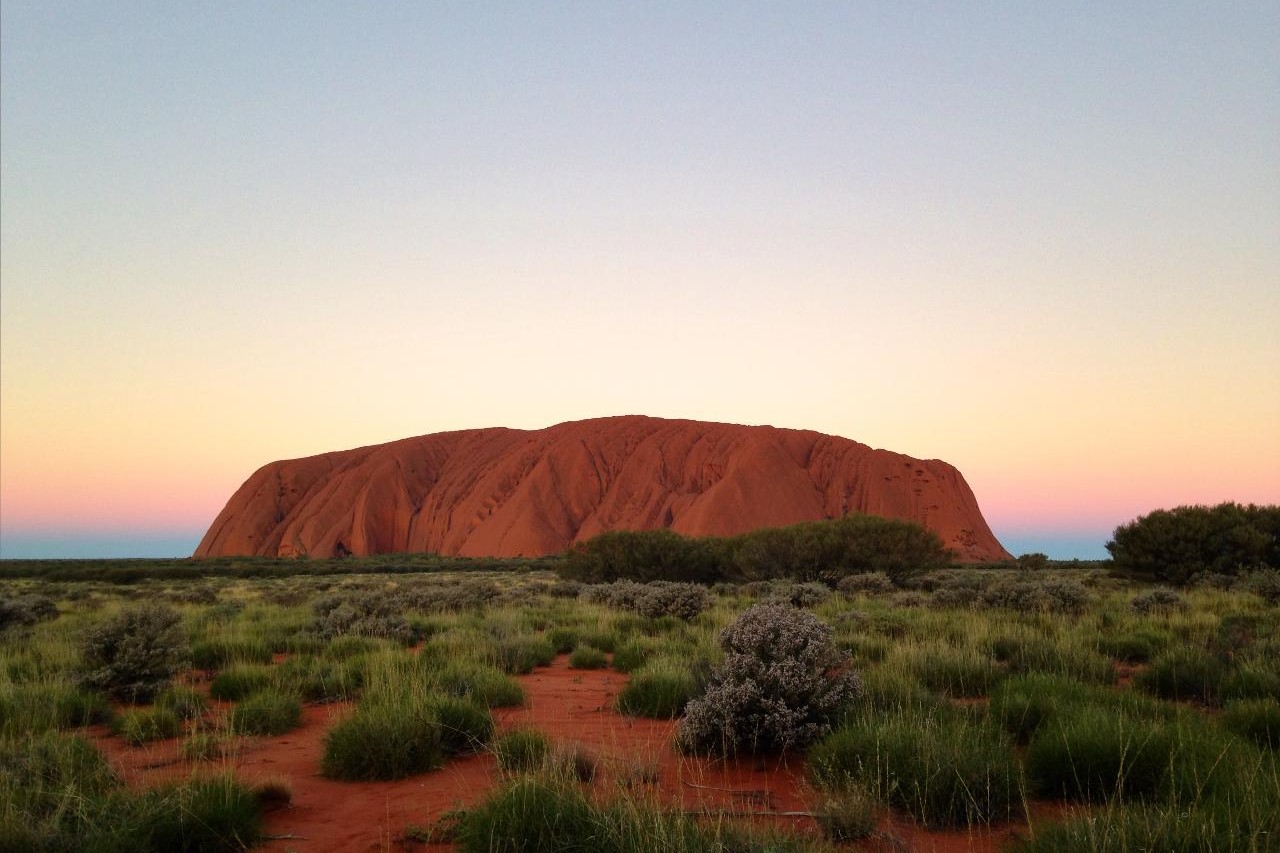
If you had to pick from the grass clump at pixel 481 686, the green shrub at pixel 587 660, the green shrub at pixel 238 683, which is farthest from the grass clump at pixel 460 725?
the green shrub at pixel 587 660

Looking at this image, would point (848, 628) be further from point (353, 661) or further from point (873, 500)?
point (873, 500)

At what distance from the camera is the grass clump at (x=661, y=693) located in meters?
7.29

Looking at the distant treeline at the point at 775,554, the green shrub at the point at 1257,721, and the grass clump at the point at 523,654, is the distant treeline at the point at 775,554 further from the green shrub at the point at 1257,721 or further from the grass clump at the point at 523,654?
the green shrub at the point at 1257,721

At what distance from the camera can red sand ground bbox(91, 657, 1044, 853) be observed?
4242 mm

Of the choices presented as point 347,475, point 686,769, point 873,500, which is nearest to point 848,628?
point 686,769

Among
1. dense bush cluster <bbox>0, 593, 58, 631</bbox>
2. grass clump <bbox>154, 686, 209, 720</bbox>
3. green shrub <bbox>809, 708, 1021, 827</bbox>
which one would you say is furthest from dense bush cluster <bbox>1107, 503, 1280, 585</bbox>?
dense bush cluster <bbox>0, 593, 58, 631</bbox>

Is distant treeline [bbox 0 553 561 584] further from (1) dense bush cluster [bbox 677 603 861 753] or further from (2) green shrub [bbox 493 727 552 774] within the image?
(2) green shrub [bbox 493 727 552 774]

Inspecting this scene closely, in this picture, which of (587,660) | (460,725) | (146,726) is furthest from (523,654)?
(146,726)

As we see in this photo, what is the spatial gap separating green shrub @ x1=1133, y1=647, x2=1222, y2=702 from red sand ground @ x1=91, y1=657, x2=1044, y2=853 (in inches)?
156

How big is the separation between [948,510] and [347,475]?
61.7 m

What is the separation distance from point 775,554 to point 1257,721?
21.0 m

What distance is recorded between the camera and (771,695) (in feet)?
19.7

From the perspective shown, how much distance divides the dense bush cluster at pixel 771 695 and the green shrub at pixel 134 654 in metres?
6.32

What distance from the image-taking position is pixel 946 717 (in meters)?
5.96
